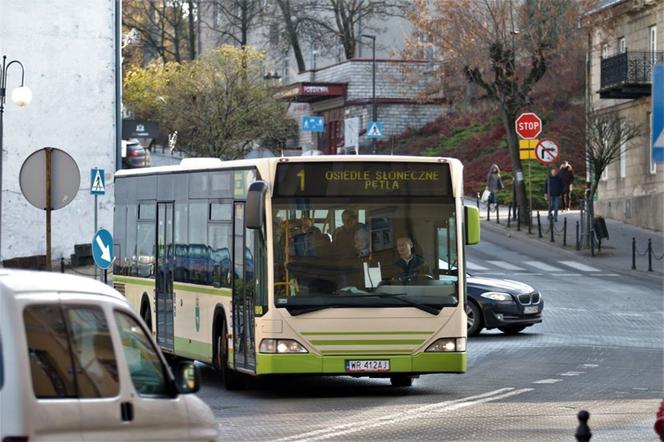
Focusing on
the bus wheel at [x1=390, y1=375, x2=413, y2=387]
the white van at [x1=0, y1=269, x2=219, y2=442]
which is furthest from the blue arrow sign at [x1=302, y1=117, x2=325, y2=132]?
the white van at [x1=0, y1=269, x2=219, y2=442]

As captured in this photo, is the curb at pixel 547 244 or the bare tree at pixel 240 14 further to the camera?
the bare tree at pixel 240 14

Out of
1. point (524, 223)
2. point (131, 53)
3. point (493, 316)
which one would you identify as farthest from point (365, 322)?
point (131, 53)

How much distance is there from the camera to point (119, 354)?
311 inches

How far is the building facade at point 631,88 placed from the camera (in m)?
54.2

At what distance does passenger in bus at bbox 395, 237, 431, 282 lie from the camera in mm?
17672

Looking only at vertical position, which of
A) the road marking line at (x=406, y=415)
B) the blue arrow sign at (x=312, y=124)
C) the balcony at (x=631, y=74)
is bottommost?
the road marking line at (x=406, y=415)

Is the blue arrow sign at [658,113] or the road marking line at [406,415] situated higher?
the blue arrow sign at [658,113]

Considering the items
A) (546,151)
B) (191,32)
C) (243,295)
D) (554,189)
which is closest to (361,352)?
(243,295)

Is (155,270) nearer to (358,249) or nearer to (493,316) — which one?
(358,249)

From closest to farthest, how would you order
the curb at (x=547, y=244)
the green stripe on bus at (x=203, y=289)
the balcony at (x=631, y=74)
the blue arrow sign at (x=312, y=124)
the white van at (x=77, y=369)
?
1. the white van at (x=77, y=369)
2. the green stripe on bus at (x=203, y=289)
3. the curb at (x=547, y=244)
4. the balcony at (x=631, y=74)
5. the blue arrow sign at (x=312, y=124)

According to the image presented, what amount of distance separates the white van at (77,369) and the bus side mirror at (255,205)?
865 centimetres

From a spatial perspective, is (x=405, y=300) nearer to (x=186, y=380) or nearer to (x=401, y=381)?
(x=401, y=381)

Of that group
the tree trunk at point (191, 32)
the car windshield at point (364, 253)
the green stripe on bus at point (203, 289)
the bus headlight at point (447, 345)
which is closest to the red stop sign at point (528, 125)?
the green stripe on bus at point (203, 289)

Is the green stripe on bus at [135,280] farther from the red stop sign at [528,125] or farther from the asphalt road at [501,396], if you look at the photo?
the red stop sign at [528,125]
